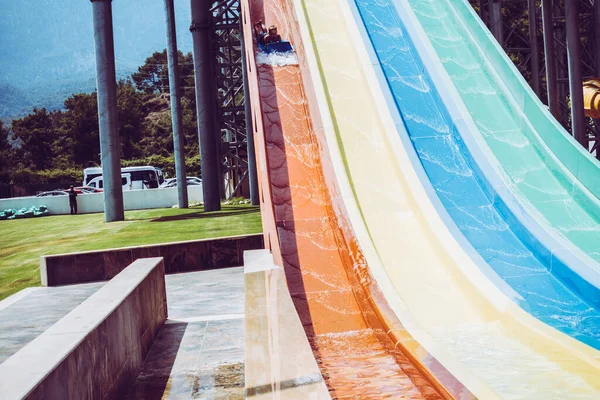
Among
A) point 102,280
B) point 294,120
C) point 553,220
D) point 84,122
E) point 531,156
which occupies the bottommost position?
point 102,280

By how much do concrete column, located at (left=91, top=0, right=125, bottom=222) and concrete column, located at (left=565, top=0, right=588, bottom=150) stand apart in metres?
10.6

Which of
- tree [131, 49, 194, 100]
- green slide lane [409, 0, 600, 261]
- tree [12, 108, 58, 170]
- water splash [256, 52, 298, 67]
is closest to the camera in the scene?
green slide lane [409, 0, 600, 261]

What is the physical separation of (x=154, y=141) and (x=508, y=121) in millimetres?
51541

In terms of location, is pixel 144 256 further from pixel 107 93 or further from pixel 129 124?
pixel 129 124

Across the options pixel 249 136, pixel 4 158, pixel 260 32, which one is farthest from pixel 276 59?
pixel 4 158

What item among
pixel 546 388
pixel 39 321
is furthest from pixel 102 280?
pixel 546 388

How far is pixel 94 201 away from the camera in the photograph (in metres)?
27.7

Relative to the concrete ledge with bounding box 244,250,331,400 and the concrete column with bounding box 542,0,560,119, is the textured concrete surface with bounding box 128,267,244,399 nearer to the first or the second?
the concrete ledge with bounding box 244,250,331,400

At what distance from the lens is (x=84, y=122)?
55.3m

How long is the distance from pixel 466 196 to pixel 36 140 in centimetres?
5611

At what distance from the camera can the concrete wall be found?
27.6m

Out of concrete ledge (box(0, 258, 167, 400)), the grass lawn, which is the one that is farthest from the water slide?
the grass lawn

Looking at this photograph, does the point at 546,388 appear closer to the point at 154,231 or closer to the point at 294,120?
the point at 294,120

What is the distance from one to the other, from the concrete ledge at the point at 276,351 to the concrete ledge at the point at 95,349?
864 millimetres
